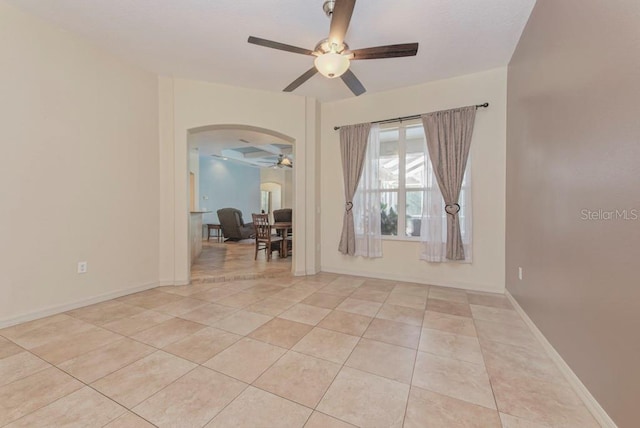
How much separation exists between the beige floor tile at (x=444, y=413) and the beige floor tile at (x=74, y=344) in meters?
2.33

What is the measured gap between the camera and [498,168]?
3.26 m

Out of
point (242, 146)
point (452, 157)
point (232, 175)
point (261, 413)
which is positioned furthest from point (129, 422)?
point (232, 175)

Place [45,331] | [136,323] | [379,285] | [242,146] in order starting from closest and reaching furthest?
[45,331] < [136,323] < [379,285] < [242,146]

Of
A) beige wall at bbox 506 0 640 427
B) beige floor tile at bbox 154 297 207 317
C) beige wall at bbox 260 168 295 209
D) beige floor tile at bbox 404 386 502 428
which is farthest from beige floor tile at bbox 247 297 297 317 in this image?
beige wall at bbox 260 168 295 209

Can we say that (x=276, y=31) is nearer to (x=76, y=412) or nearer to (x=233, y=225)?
(x=76, y=412)

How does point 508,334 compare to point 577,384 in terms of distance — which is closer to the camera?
point 577,384

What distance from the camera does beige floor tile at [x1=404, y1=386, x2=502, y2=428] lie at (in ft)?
4.19

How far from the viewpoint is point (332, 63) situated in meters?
2.10

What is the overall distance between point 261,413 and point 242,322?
1.18 meters

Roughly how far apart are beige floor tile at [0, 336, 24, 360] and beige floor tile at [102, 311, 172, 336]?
512 mm

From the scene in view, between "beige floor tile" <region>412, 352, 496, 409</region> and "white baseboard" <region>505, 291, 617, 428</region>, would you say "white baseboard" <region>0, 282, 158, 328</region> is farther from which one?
"white baseboard" <region>505, 291, 617, 428</region>

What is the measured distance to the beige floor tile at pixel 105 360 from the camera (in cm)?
165

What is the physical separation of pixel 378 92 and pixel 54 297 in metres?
4.79

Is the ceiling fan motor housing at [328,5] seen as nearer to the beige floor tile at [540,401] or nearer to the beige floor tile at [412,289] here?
the beige floor tile at [540,401]
